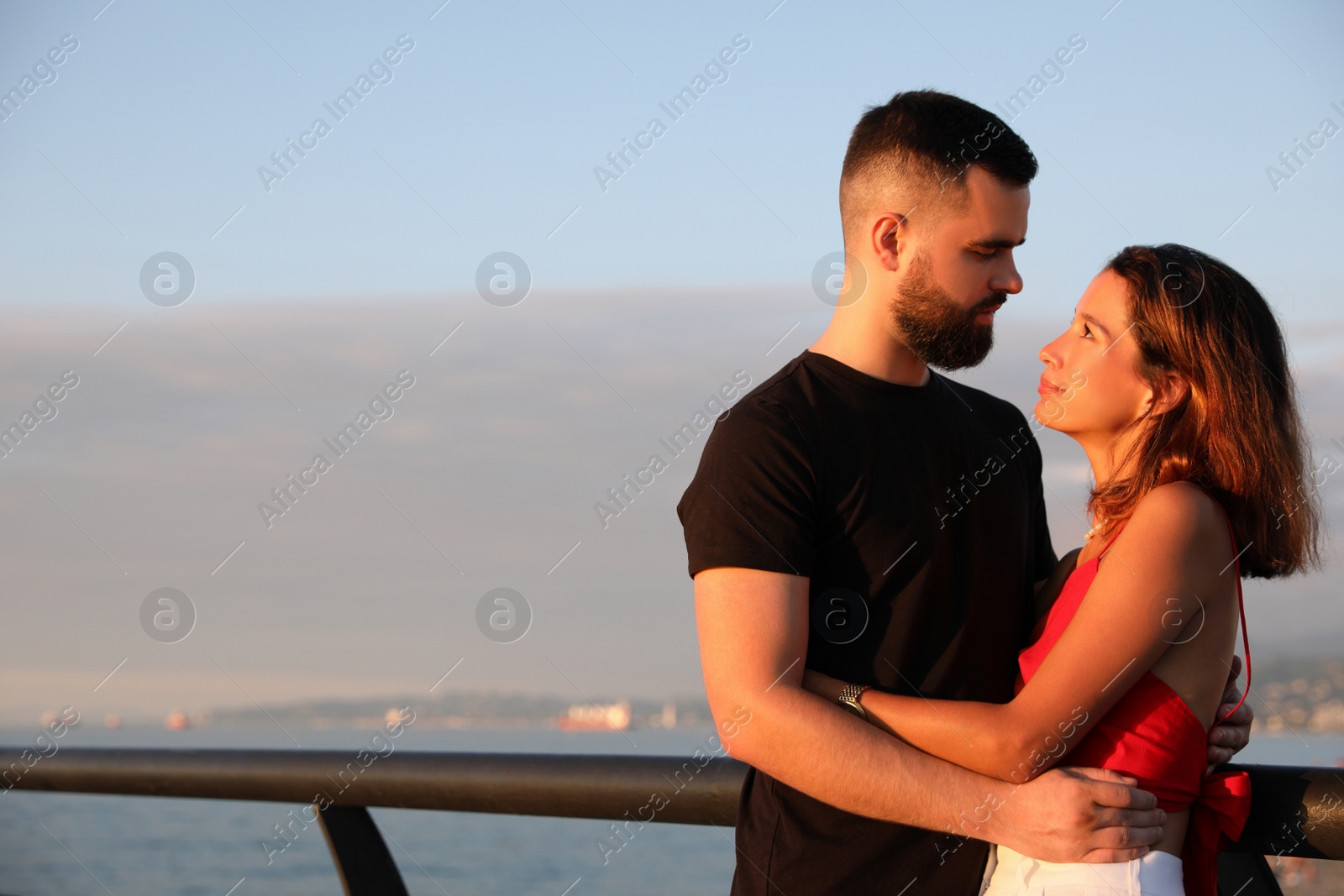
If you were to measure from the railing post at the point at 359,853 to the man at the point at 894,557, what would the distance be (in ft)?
2.66

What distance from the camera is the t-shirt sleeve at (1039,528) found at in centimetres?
222

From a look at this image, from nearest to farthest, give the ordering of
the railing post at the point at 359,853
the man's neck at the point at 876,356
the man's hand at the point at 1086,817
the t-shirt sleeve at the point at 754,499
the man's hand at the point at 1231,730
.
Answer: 1. the man's hand at the point at 1086,817
2. the man's hand at the point at 1231,730
3. the t-shirt sleeve at the point at 754,499
4. the man's neck at the point at 876,356
5. the railing post at the point at 359,853

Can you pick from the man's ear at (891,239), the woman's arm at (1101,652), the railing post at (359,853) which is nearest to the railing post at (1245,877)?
the woman's arm at (1101,652)

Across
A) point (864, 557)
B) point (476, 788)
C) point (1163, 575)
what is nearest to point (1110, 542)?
point (1163, 575)

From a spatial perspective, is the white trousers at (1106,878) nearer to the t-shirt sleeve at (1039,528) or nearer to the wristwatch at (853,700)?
the wristwatch at (853,700)

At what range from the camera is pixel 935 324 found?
2107 mm

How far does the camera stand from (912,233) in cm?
220

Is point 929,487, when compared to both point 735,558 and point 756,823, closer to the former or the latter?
point 735,558

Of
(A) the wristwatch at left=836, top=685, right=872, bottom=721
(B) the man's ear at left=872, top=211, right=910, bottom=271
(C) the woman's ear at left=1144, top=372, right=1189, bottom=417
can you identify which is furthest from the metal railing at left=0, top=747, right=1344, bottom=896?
(B) the man's ear at left=872, top=211, right=910, bottom=271

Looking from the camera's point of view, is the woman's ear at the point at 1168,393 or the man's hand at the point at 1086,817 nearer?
the man's hand at the point at 1086,817

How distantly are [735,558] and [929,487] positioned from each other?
0.43m

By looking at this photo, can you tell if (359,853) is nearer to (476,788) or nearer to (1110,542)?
(476,788)

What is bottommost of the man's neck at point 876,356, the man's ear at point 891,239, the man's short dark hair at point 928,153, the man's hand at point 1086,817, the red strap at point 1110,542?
the man's hand at point 1086,817

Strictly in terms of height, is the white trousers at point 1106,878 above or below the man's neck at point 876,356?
below
